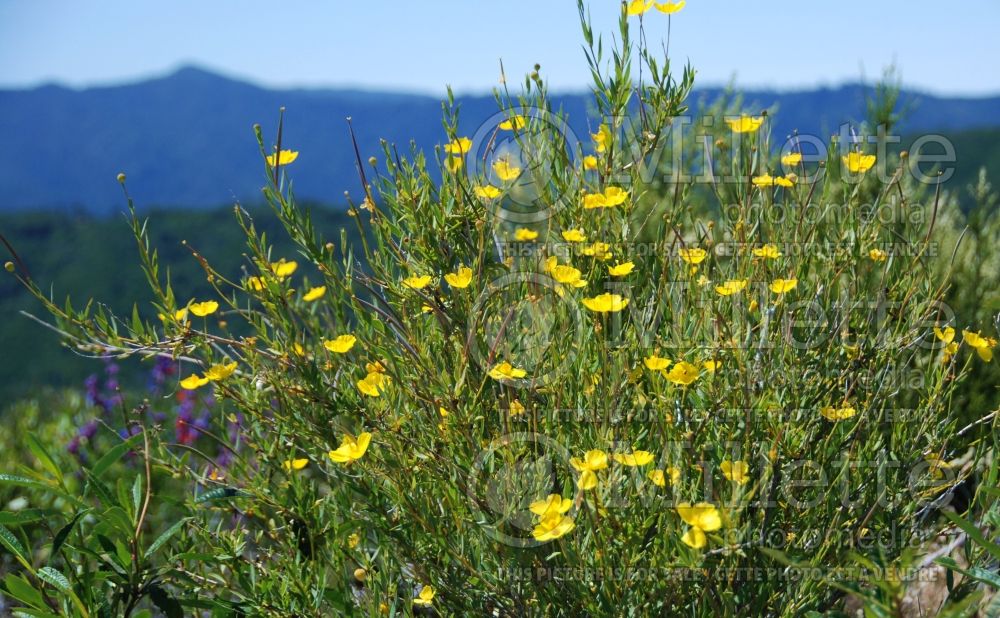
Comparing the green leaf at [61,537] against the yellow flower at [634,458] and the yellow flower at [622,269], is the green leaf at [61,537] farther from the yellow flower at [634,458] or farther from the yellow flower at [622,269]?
the yellow flower at [622,269]

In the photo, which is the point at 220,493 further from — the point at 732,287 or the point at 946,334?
the point at 946,334

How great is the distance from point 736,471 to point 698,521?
13 centimetres

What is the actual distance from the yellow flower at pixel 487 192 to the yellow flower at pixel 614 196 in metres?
0.25

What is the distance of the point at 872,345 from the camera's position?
1.66 metres

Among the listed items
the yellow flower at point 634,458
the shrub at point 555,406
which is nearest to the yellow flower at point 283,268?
the shrub at point 555,406

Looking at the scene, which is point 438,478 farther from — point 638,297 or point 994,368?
point 994,368

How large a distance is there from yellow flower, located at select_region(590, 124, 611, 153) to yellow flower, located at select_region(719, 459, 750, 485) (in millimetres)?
801

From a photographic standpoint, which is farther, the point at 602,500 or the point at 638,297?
the point at 638,297

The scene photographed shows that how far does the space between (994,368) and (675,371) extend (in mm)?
2627

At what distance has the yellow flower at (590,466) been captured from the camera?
1266 mm

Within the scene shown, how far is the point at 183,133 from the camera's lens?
7531 cm

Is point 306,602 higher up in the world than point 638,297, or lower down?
lower down

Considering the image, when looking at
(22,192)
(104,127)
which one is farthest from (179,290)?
(104,127)

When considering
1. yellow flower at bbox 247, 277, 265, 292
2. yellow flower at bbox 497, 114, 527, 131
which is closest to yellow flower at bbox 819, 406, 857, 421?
yellow flower at bbox 497, 114, 527, 131
